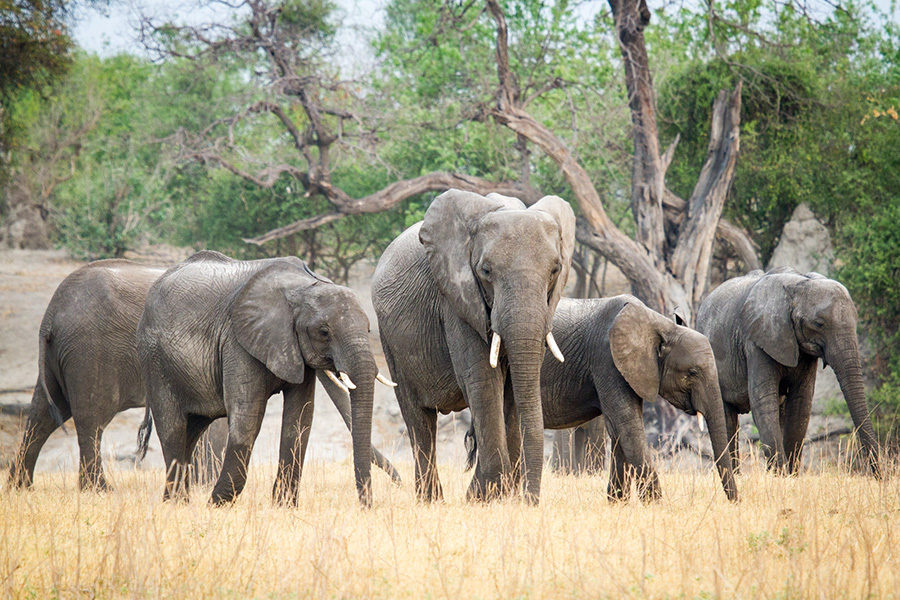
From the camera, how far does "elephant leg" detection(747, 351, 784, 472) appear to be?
9859 mm

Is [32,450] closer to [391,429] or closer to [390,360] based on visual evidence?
[390,360]

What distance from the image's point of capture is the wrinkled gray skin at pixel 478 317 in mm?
6395

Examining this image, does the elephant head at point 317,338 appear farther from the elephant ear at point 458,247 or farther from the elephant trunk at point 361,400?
the elephant ear at point 458,247

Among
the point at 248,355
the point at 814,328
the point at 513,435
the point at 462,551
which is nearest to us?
the point at 462,551

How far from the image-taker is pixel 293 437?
742 centimetres

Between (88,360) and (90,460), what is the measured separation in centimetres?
102

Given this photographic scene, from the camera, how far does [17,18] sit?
50.2 feet

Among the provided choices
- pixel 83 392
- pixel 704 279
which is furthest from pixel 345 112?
pixel 83 392

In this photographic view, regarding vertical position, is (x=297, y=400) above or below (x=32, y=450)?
above

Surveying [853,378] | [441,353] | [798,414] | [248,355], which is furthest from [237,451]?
[798,414]

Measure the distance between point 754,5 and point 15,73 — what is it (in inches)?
515

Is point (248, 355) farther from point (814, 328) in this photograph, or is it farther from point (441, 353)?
point (814, 328)

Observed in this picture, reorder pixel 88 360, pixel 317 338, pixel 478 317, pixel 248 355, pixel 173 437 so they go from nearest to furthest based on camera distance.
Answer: pixel 478 317 → pixel 317 338 → pixel 248 355 → pixel 173 437 → pixel 88 360

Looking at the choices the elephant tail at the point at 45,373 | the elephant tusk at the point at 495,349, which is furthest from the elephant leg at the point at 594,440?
the elephant tail at the point at 45,373
